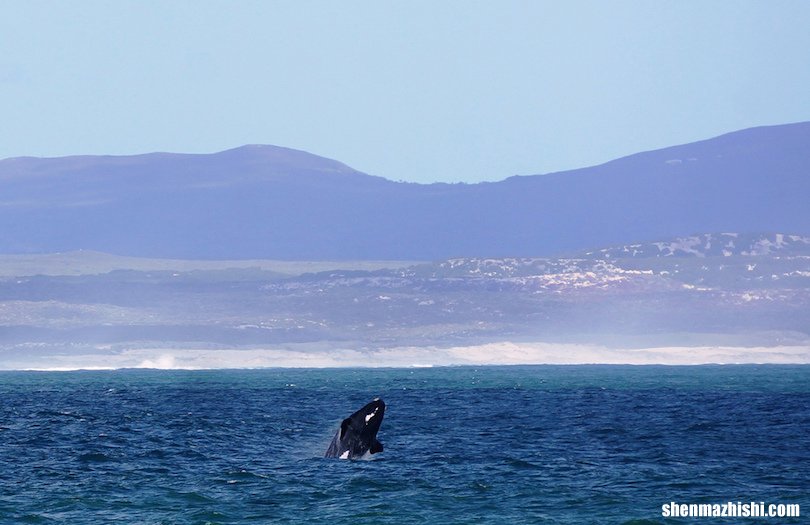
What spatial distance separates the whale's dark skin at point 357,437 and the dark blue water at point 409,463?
872 mm

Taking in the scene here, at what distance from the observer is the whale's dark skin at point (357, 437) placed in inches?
2154

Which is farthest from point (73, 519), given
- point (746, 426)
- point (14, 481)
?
point (746, 426)

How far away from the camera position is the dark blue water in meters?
43.6

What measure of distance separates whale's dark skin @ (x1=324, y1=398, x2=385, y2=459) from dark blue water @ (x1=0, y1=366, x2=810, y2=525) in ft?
2.86

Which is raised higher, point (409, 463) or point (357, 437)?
point (357, 437)

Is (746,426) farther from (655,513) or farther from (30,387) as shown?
(30,387)

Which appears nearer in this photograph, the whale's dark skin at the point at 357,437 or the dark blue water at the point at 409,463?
the dark blue water at the point at 409,463

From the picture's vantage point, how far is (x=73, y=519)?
42.2 metres

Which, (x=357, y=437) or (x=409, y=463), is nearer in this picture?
(x=409, y=463)

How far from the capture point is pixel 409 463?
5409cm

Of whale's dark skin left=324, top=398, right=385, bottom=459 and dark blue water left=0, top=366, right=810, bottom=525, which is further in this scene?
whale's dark skin left=324, top=398, right=385, bottom=459

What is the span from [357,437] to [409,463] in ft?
9.66

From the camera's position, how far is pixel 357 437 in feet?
184

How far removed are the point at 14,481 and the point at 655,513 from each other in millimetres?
21702
